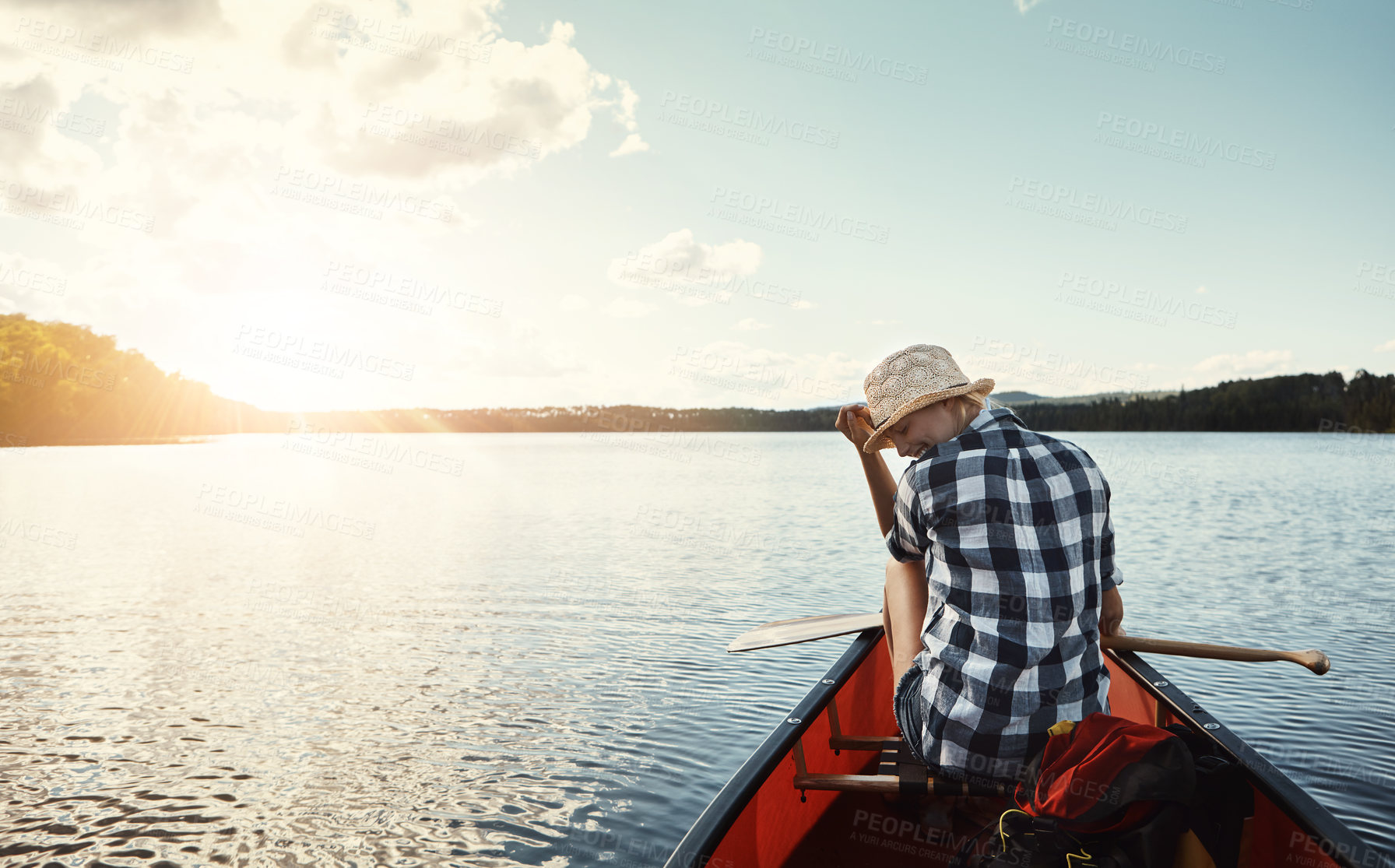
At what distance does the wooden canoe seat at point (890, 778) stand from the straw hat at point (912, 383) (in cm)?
109

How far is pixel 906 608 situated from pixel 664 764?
117 inches

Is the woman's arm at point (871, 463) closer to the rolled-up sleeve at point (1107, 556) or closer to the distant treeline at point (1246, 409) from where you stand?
the rolled-up sleeve at point (1107, 556)

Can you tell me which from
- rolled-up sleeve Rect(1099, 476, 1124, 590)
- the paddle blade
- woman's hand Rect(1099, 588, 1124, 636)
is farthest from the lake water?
rolled-up sleeve Rect(1099, 476, 1124, 590)

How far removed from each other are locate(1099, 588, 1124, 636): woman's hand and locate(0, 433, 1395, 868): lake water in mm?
2386

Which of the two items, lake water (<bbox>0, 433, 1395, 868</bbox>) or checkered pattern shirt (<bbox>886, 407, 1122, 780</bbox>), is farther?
lake water (<bbox>0, 433, 1395, 868</bbox>)

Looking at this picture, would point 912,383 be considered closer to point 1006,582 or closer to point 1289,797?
point 1006,582

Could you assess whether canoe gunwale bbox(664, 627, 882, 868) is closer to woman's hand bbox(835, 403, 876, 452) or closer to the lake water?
woman's hand bbox(835, 403, 876, 452)

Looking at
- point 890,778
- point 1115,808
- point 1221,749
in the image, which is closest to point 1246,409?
point 1221,749

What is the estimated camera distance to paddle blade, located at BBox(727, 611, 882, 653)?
16.8ft

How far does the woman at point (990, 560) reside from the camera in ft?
6.93

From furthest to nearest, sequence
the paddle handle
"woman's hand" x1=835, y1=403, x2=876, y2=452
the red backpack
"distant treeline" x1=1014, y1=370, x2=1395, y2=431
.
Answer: "distant treeline" x1=1014, y1=370, x2=1395, y2=431 → the paddle handle → "woman's hand" x1=835, y1=403, x2=876, y2=452 → the red backpack

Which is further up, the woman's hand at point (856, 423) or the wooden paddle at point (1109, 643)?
the woman's hand at point (856, 423)

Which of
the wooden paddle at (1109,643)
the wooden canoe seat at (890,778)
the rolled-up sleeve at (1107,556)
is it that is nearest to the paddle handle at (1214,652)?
the wooden paddle at (1109,643)

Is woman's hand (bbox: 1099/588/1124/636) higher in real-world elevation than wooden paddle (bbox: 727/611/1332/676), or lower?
higher
